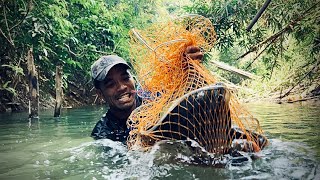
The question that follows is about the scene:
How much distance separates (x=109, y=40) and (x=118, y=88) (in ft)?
29.4

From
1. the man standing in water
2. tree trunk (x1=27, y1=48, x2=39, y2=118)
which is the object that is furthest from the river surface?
tree trunk (x1=27, y1=48, x2=39, y2=118)

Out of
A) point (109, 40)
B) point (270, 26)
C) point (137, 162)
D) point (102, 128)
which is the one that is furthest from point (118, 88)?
point (109, 40)

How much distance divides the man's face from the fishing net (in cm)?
17

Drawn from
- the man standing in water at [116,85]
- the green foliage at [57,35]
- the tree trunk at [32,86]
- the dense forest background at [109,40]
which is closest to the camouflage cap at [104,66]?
the man standing in water at [116,85]

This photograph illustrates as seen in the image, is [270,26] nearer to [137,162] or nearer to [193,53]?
[193,53]

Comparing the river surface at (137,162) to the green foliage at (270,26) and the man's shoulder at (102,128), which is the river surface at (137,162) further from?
the green foliage at (270,26)

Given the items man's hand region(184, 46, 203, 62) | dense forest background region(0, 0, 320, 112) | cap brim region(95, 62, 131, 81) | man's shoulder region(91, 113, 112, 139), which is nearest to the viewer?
man's hand region(184, 46, 203, 62)

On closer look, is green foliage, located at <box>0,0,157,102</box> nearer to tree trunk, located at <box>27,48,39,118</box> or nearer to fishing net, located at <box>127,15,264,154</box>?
tree trunk, located at <box>27,48,39,118</box>

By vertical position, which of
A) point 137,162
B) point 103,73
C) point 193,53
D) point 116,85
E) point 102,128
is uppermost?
point 193,53

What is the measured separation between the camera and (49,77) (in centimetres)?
1092

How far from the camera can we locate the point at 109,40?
1226 cm

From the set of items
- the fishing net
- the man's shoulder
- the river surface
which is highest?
the fishing net

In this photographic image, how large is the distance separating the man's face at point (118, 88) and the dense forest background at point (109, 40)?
129 centimetres

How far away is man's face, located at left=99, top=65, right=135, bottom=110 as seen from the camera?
3596mm
